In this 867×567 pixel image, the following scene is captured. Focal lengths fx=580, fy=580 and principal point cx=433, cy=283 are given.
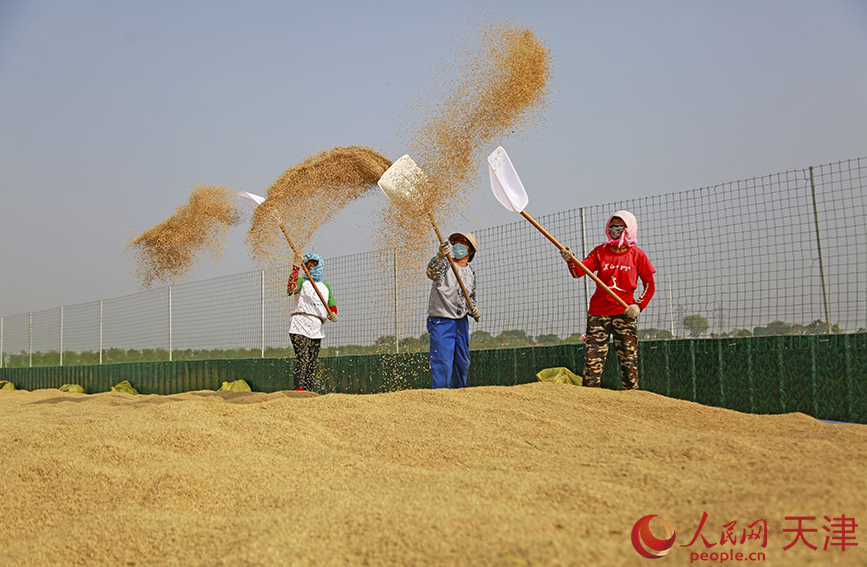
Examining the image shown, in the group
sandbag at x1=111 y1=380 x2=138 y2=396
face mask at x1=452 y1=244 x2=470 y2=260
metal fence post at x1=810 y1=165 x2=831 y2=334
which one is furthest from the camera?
sandbag at x1=111 y1=380 x2=138 y2=396

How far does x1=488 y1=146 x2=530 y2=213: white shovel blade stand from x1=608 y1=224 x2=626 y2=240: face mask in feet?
2.68

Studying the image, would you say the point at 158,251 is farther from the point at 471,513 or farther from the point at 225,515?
the point at 471,513

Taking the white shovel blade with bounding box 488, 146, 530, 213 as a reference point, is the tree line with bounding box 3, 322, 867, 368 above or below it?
below

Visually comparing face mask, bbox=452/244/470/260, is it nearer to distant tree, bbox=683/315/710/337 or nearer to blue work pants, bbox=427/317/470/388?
blue work pants, bbox=427/317/470/388

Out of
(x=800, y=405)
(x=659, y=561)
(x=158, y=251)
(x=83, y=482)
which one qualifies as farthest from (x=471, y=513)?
(x=158, y=251)

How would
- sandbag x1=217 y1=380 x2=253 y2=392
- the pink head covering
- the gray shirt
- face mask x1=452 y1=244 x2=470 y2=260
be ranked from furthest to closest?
sandbag x1=217 y1=380 x2=253 y2=392
face mask x1=452 y1=244 x2=470 y2=260
the gray shirt
the pink head covering

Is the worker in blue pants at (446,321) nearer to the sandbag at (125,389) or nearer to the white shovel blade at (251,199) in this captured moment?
the white shovel blade at (251,199)

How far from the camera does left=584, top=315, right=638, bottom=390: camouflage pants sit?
448 centimetres

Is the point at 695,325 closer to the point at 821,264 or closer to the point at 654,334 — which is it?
the point at 654,334

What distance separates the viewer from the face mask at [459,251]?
5.45 m

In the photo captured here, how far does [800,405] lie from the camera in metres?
4.07

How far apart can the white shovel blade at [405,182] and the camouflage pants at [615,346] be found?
1709 mm

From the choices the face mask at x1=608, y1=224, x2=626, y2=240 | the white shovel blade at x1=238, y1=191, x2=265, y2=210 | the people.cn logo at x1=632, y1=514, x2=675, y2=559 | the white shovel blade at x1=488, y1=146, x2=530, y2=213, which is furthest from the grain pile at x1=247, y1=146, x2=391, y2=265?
the people.cn logo at x1=632, y1=514, x2=675, y2=559

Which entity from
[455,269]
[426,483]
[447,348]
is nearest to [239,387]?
[447,348]
